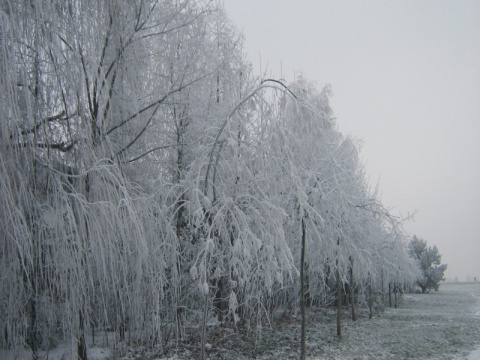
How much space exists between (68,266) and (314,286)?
12016 mm

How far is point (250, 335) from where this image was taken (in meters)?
8.80

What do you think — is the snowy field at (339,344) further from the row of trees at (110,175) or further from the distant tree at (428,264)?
the distant tree at (428,264)

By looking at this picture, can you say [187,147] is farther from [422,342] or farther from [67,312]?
[422,342]

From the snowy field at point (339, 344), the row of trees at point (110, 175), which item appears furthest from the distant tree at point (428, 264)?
the row of trees at point (110, 175)

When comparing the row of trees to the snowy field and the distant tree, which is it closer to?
the snowy field

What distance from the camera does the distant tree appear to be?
3353 centimetres

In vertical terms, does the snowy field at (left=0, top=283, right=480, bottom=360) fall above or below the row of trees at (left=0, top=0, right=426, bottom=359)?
below

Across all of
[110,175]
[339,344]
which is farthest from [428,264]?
[110,175]

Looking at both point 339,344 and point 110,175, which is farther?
point 339,344

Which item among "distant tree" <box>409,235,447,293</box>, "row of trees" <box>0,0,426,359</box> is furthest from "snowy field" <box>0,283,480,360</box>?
"distant tree" <box>409,235,447,293</box>

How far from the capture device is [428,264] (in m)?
33.9

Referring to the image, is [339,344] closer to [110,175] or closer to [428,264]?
[110,175]

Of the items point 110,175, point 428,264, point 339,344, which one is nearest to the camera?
point 110,175

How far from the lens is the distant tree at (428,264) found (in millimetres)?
33531
